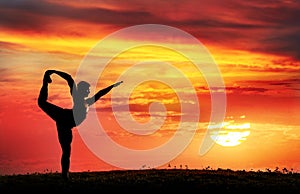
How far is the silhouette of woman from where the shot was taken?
115 ft

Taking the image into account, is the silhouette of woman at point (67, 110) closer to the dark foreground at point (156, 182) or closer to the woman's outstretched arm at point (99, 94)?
the woman's outstretched arm at point (99, 94)

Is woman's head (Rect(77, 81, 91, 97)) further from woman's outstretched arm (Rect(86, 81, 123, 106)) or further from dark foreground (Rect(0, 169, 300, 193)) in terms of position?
dark foreground (Rect(0, 169, 300, 193))

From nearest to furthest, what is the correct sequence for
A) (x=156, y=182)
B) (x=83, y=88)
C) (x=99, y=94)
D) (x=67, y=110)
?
(x=156, y=182), (x=83, y=88), (x=99, y=94), (x=67, y=110)

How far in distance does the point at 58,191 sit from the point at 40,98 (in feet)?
20.8

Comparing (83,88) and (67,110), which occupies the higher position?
(83,88)

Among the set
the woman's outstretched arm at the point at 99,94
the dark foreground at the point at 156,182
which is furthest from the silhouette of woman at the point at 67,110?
the dark foreground at the point at 156,182

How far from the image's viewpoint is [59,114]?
35781 millimetres

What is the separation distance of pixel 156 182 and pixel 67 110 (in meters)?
7.19

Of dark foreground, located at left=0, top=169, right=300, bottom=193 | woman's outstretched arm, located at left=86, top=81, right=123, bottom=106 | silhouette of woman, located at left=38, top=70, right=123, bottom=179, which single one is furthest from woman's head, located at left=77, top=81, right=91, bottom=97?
dark foreground, located at left=0, top=169, right=300, bottom=193

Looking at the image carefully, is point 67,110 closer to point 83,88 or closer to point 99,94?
point 83,88

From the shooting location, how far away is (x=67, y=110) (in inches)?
1409

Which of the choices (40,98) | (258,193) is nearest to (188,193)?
(258,193)

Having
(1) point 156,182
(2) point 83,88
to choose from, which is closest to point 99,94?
(2) point 83,88

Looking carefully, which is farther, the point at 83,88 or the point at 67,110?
the point at 67,110
